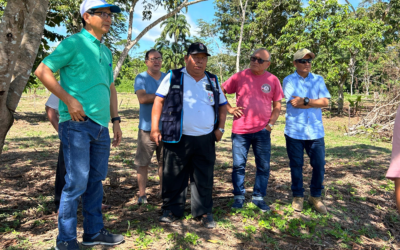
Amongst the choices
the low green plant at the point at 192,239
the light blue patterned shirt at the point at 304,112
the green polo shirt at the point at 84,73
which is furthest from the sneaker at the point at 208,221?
the green polo shirt at the point at 84,73

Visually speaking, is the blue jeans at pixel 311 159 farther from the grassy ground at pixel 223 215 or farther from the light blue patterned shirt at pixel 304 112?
the grassy ground at pixel 223 215

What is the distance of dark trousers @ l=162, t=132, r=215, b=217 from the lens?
3654mm

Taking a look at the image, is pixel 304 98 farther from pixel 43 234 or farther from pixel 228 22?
pixel 228 22

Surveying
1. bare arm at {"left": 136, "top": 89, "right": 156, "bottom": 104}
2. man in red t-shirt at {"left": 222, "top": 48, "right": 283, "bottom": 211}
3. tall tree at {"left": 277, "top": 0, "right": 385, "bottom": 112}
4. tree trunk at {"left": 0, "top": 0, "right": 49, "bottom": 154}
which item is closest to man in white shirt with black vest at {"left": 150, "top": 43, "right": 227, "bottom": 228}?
bare arm at {"left": 136, "top": 89, "right": 156, "bottom": 104}

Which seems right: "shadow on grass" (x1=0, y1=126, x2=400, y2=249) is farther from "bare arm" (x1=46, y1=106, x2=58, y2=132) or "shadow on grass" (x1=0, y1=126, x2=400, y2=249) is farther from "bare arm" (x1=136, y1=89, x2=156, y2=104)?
"bare arm" (x1=136, y1=89, x2=156, y2=104)

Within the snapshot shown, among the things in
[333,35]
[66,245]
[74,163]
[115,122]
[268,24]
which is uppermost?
[268,24]

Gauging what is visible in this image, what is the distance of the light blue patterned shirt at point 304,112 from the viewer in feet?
13.9

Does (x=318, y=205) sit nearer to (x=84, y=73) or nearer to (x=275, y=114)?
(x=275, y=114)

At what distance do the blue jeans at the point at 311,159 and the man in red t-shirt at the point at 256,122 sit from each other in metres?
0.37

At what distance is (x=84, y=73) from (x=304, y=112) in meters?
2.87

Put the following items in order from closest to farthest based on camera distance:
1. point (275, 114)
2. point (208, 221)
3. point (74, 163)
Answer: point (74, 163) < point (208, 221) < point (275, 114)

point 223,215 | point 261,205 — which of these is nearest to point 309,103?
point 261,205

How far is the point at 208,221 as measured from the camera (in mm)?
3699

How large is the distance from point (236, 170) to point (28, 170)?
3777 mm
